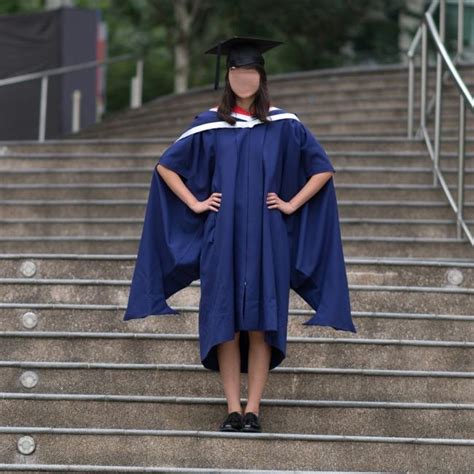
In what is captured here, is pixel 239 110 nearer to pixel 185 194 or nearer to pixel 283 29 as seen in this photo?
pixel 185 194

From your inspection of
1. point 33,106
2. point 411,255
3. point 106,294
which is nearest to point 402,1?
point 33,106

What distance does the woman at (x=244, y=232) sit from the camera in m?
7.75

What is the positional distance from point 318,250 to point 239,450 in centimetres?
96

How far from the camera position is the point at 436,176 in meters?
11.3

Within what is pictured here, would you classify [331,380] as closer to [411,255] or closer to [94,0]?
[411,255]

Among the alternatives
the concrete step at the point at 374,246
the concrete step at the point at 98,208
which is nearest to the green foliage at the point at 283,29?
the concrete step at the point at 98,208

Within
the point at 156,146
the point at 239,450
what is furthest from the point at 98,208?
→ the point at 239,450

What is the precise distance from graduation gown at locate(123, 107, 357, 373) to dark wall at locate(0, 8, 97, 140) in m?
7.46

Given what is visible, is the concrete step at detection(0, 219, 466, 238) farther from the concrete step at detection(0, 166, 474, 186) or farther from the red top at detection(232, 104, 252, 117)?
the red top at detection(232, 104, 252, 117)

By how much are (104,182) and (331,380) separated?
395 centimetres

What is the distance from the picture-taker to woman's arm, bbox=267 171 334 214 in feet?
25.6

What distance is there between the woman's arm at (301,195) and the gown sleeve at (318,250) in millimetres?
29

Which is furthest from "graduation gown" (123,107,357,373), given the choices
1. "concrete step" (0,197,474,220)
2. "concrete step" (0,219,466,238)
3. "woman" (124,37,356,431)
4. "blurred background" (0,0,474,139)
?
"blurred background" (0,0,474,139)

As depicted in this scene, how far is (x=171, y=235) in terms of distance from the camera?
793 centimetres
